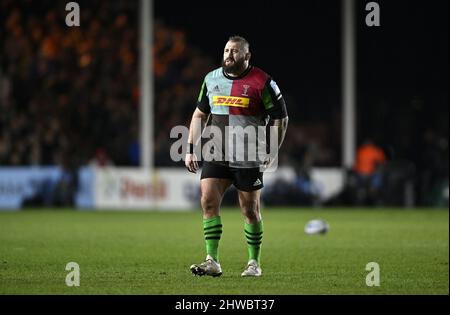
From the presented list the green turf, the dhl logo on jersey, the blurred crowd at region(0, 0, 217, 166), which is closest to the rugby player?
the dhl logo on jersey

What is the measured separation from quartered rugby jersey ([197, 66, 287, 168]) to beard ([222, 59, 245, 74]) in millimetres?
64

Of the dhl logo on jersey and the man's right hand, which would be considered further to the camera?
the man's right hand

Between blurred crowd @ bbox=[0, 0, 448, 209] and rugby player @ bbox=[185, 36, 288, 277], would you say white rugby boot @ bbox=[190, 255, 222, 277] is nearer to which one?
rugby player @ bbox=[185, 36, 288, 277]

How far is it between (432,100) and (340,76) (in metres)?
4.14

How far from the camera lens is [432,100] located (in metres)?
27.7

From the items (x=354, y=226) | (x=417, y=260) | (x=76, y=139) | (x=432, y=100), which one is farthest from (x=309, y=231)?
(x=432, y=100)

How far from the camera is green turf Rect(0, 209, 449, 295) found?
8.91m

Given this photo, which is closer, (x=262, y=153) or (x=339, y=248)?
(x=262, y=153)

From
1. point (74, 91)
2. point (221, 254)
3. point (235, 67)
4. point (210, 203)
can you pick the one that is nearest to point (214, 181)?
point (210, 203)

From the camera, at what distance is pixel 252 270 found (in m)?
9.79

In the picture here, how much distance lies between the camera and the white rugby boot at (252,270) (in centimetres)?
→ 974

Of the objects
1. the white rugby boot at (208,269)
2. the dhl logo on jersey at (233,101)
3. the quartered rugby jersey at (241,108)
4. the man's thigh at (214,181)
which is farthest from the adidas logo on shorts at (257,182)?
the white rugby boot at (208,269)

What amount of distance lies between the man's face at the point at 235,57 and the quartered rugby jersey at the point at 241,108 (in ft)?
0.38
